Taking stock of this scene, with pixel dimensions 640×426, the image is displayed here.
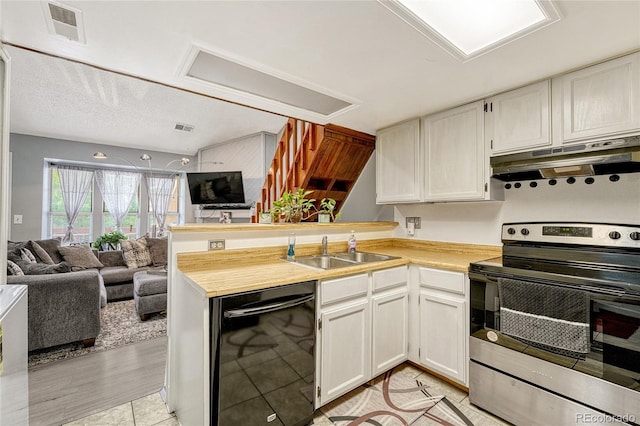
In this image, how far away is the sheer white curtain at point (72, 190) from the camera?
18.3ft

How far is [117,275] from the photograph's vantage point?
13.8 ft

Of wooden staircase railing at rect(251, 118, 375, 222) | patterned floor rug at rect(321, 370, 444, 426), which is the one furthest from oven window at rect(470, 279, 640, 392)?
wooden staircase railing at rect(251, 118, 375, 222)

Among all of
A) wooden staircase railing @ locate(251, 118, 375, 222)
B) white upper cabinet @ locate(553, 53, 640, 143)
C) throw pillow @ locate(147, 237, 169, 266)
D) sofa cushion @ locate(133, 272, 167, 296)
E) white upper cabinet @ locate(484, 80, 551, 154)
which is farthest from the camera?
throw pillow @ locate(147, 237, 169, 266)

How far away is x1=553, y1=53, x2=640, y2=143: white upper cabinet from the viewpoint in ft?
5.39

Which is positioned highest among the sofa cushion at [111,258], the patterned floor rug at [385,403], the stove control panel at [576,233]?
the stove control panel at [576,233]

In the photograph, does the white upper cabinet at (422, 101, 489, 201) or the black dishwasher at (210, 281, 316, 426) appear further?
the white upper cabinet at (422, 101, 489, 201)

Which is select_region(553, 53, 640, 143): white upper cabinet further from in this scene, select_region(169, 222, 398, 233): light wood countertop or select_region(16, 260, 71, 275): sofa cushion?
select_region(16, 260, 71, 275): sofa cushion

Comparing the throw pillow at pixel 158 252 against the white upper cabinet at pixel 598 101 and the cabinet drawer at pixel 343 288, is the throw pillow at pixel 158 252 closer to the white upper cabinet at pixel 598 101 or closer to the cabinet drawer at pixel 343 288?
the cabinet drawer at pixel 343 288

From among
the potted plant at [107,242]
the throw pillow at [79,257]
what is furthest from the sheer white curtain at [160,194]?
the throw pillow at [79,257]

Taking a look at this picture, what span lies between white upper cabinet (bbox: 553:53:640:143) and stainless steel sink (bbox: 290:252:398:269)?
5.00ft

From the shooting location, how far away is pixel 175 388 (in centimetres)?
185

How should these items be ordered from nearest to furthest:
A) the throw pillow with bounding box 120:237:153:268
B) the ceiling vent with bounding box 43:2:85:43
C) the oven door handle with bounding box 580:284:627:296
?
the ceiling vent with bounding box 43:2:85:43 → the oven door handle with bounding box 580:284:627:296 → the throw pillow with bounding box 120:237:153:268

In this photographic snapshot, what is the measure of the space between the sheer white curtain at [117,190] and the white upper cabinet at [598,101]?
7285 millimetres

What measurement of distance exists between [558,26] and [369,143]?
194 cm
